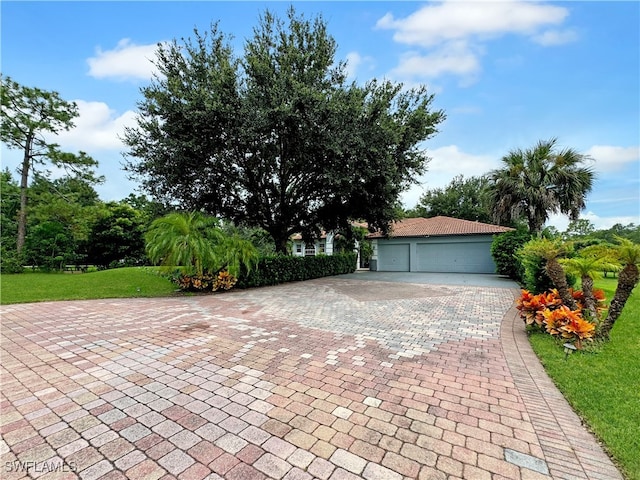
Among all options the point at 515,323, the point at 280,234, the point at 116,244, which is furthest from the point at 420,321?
the point at 116,244

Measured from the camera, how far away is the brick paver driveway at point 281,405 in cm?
196

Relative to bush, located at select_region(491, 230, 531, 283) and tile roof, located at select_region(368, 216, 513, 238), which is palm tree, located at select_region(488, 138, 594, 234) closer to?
bush, located at select_region(491, 230, 531, 283)

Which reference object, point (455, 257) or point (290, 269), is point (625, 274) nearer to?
point (290, 269)

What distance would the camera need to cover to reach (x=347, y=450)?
208 cm

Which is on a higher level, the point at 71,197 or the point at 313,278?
the point at 71,197

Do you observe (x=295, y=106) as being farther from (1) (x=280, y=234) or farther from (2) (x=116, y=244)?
(2) (x=116, y=244)

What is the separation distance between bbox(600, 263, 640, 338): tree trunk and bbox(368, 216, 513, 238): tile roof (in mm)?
12753

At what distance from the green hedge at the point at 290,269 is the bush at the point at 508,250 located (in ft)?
27.7

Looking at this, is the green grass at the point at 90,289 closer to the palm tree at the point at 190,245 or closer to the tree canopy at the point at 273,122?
the palm tree at the point at 190,245

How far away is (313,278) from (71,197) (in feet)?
51.6

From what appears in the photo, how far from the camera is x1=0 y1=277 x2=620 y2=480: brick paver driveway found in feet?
6.43

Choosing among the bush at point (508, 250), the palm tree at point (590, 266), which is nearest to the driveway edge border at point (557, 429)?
the palm tree at point (590, 266)

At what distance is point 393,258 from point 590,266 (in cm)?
1641

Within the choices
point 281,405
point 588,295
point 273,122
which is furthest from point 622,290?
point 273,122
